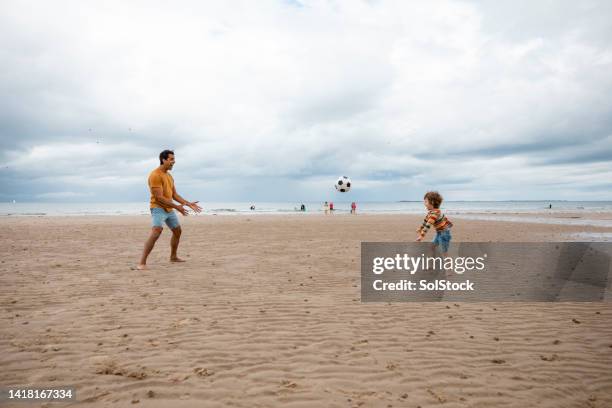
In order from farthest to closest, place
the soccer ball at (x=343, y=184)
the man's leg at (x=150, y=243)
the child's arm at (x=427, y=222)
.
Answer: the soccer ball at (x=343, y=184)
the man's leg at (x=150, y=243)
the child's arm at (x=427, y=222)

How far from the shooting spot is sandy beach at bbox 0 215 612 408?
364 cm

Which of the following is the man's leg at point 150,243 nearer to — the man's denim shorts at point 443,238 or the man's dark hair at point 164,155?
the man's dark hair at point 164,155

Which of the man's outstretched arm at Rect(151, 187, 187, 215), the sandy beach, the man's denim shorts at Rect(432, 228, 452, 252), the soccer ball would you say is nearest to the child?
the man's denim shorts at Rect(432, 228, 452, 252)

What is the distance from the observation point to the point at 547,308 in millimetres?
6582

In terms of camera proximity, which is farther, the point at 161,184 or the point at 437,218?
the point at 161,184

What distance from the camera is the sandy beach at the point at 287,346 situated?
364 cm

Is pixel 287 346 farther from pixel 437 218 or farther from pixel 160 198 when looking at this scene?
pixel 160 198

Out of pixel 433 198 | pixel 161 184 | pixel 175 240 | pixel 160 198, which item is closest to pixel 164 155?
pixel 161 184

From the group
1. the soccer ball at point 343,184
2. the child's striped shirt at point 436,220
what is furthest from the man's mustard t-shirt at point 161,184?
the soccer ball at point 343,184

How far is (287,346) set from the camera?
4789 mm

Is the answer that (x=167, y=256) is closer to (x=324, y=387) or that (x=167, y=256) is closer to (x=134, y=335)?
(x=134, y=335)

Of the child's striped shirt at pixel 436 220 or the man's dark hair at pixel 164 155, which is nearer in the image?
the child's striped shirt at pixel 436 220

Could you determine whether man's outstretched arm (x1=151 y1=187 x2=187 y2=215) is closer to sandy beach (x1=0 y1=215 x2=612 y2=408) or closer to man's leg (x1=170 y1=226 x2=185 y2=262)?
man's leg (x1=170 y1=226 x2=185 y2=262)

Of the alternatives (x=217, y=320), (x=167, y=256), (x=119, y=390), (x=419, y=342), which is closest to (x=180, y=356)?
(x=119, y=390)
